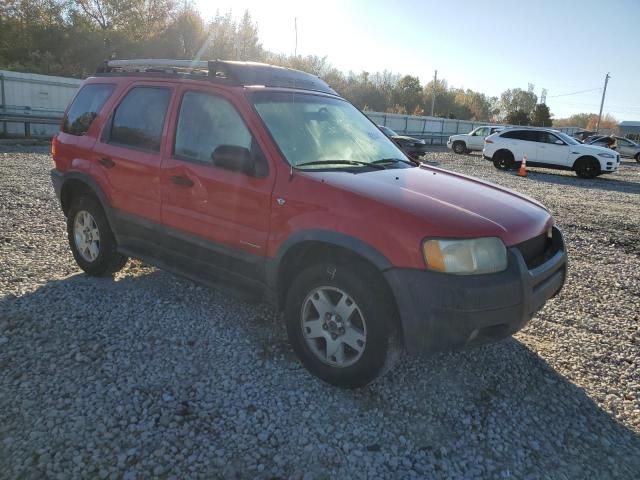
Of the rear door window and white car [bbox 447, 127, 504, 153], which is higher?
white car [bbox 447, 127, 504, 153]

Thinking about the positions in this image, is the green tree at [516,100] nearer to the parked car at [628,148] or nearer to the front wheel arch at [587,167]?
the parked car at [628,148]

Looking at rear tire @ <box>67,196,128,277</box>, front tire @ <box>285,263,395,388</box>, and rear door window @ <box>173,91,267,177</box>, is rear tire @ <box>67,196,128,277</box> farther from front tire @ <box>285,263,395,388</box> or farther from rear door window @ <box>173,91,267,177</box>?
front tire @ <box>285,263,395,388</box>

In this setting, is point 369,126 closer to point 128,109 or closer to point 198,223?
point 198,223

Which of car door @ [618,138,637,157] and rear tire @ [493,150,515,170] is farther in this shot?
car door @ [618,138,637,157]

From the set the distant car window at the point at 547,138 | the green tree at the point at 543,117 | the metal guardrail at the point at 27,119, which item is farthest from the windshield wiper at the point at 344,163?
the green tree at the point at 543,117

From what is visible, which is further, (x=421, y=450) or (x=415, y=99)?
(x=415, y=99)

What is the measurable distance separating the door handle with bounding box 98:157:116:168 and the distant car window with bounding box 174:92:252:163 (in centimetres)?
84

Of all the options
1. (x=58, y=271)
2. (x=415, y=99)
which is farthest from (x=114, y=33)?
(x=415, y=99)

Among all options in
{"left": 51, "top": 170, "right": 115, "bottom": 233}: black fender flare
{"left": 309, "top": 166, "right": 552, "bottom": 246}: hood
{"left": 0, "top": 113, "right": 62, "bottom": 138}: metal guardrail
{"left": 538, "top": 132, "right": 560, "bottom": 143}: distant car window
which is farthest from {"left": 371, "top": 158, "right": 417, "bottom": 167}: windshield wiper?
{"left": 0, "top": 113, "right": 62, "bottom": 138}: metal guardrail

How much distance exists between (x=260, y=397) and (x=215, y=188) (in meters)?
1.52

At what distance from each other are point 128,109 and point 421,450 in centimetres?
370

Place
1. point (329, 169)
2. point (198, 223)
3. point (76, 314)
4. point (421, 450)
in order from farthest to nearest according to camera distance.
Answer: point (76, 314)
point (198, 223)
point (329, 169)
point (421, 450)

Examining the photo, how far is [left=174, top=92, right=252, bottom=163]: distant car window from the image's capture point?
3.61 meters

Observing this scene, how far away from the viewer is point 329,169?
11.2 feet
